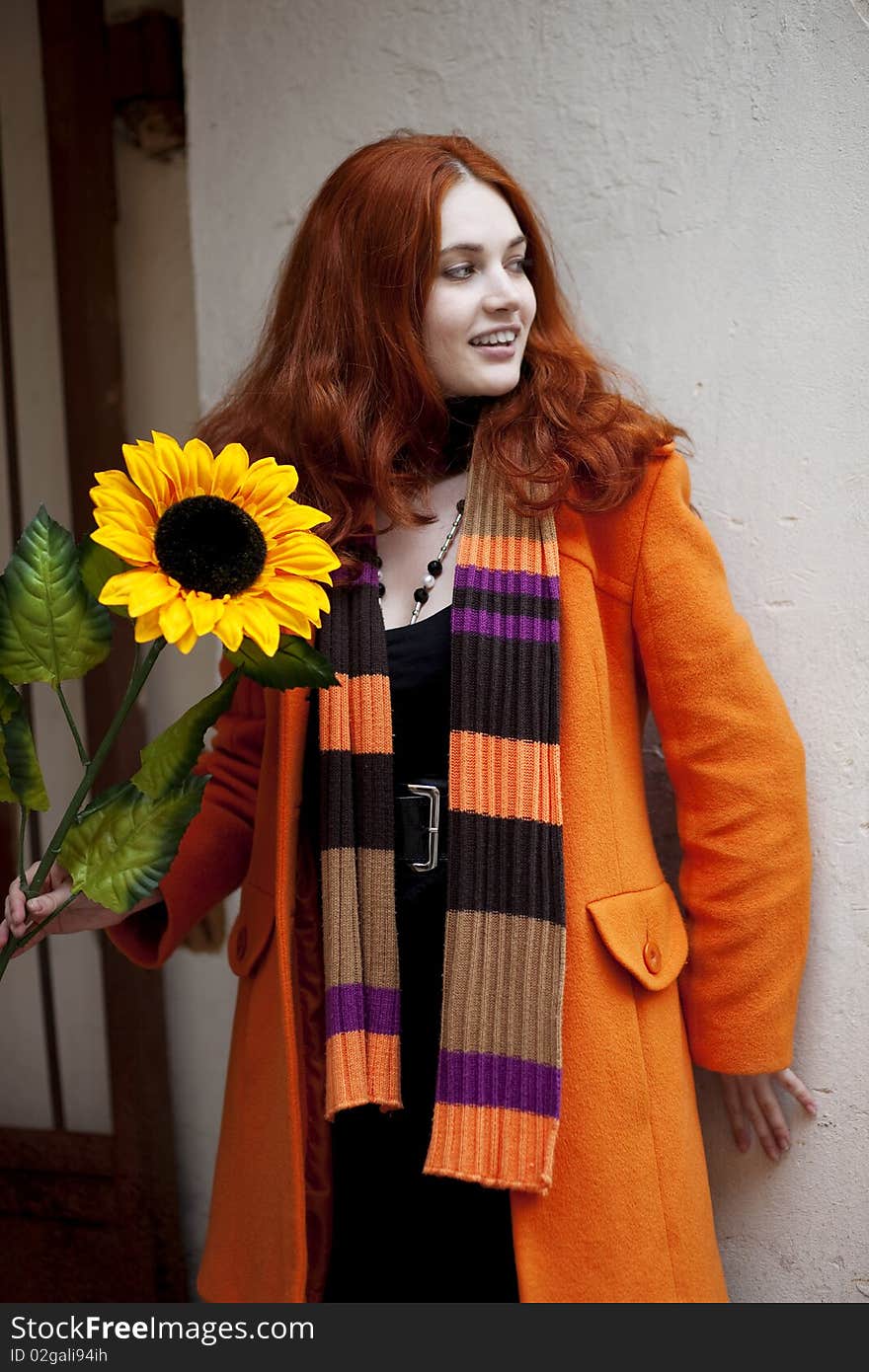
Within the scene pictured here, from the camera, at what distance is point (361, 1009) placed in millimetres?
1293

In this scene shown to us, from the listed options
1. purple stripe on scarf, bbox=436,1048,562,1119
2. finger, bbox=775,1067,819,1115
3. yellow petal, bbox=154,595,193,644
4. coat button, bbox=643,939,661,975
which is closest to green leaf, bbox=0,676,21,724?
yellow petal, bbox=154,595,193,644

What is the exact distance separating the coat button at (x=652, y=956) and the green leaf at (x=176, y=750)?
0.55m

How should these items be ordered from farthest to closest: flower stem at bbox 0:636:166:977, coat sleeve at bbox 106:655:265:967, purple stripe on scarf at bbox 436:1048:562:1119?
1. coat sleeve at bbox 106:655:265:967
2. purple stripe on scarf at bbox 436:1048:562:1119
3. flower stem at bbox 0:636:166:977

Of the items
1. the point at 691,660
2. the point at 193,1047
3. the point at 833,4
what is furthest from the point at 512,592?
the point at 193,1047

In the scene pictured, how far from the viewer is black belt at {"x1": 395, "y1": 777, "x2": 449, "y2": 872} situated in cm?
133

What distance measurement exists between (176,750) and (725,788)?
0.60 meters

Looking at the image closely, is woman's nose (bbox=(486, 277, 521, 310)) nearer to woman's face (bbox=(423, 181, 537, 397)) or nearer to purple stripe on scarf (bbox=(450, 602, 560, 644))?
woman's face (bbox=(423, 181, 537, 397))

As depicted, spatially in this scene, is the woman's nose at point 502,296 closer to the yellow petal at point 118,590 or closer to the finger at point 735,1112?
the yellow petal at point 118,590

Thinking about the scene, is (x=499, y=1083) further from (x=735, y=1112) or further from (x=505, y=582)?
(x=505, y=582)

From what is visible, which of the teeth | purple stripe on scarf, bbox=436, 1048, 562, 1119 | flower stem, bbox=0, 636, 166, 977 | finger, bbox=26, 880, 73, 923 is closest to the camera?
flower stem, bbox=0, 636, 166, 977

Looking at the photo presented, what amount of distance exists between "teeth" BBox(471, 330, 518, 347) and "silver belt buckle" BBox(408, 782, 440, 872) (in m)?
0.50

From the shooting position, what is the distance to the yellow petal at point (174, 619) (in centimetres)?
88

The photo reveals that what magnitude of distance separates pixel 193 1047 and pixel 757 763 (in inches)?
47.3

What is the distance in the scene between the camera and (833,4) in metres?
1.46
